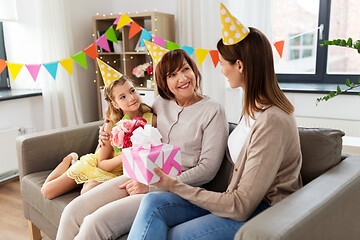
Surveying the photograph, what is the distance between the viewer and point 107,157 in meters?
1.94

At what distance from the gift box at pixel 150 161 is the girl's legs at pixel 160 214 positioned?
11 cm

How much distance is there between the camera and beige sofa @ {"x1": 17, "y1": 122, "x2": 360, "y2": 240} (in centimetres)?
105

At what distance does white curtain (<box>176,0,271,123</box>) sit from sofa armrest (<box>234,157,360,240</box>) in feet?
6.17

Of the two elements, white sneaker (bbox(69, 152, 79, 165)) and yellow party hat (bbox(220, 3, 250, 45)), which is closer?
yellow party hat (bbox(220, 3, 250, 45))

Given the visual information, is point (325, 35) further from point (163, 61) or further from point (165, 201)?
point (165, 201)

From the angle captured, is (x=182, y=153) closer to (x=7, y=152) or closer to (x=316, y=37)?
(x=7, y=152)

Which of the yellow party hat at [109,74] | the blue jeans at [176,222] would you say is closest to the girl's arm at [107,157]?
the yellow party hat at [109,74]

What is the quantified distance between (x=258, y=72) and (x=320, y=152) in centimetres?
49

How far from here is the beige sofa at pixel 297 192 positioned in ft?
3.46

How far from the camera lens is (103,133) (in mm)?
1915

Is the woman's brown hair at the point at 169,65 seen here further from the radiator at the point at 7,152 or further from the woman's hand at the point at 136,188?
the radiator at the point at 7,152

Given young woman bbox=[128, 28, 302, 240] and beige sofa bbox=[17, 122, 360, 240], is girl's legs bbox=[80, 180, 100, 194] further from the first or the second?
young woman bbox=[128, 28, 302, 240]

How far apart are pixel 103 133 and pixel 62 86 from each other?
5.95 feet

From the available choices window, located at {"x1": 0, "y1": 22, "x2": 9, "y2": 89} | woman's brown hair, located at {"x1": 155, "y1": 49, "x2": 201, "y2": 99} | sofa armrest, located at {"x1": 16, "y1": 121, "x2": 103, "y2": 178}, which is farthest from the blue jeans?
window, located at {"x1": 0, "y1": 22, "x2": 9, "y2": 89}
